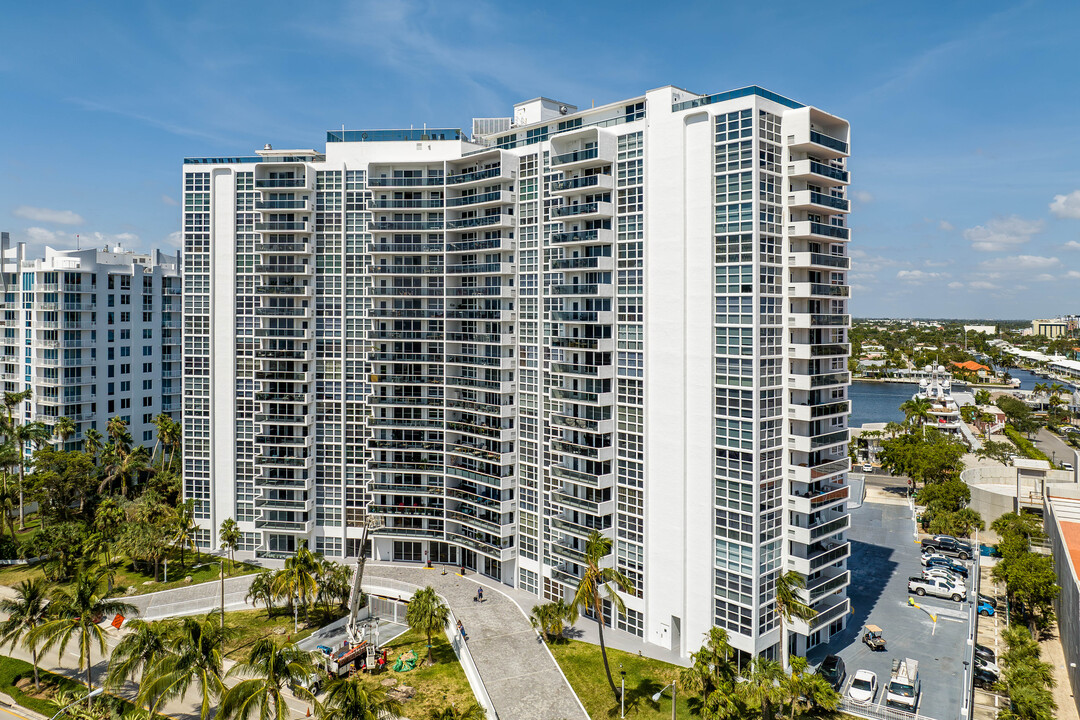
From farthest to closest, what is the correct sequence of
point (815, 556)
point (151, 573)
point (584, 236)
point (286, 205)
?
point (286, 205) → point (151, 573) → point (584, 236) → point (815, 556)

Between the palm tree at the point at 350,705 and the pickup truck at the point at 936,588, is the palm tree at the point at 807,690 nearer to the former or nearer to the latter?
the palm tree at the point at 350,705

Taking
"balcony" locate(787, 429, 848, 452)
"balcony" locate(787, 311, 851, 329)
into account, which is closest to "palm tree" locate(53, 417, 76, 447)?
"balcony" locate(787, 429, 848, 452)

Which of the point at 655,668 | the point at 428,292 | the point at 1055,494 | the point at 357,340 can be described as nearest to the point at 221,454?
the point at 357,340

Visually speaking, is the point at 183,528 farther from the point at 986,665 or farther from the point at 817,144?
the point at 986,665

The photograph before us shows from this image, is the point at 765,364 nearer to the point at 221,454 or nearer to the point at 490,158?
the point at 490,158

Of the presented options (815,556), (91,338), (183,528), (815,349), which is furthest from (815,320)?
(91,338)

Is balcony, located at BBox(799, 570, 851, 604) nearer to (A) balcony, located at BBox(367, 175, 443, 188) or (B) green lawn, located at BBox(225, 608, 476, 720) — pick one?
(B) green lawn, located at BBox(225, 608, 476, 720)
